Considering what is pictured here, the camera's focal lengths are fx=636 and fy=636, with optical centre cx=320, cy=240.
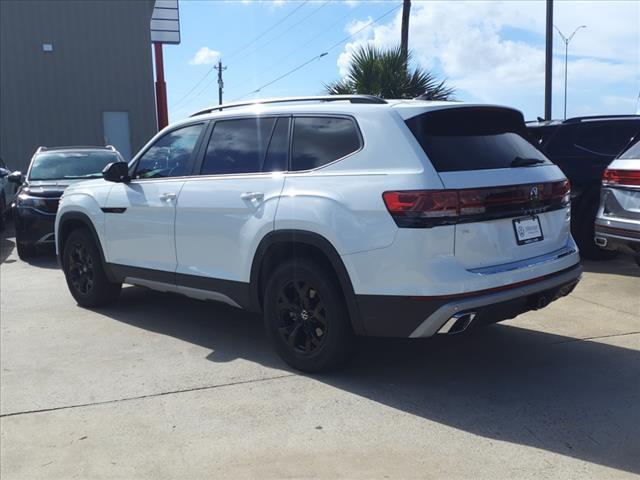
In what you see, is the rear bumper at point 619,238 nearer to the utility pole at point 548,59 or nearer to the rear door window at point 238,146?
the rear door window at point 238,146

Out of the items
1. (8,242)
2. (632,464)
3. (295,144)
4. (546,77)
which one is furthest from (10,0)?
(632,464)

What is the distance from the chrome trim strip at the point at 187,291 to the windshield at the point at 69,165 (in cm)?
508

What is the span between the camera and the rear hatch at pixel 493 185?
12.0 feet

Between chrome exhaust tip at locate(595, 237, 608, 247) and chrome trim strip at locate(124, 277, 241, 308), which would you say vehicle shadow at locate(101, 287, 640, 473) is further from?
chrome exhaust tip at locate(595, 237, 608, 247)

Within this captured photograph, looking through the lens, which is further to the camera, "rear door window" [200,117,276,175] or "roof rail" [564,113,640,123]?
"roof rail" [564,113,640,123]

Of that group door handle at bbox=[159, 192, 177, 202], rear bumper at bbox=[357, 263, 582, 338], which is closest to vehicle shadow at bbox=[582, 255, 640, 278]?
rear bumper at bbox=[357, 263, 582, 338]

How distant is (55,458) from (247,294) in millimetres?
1677

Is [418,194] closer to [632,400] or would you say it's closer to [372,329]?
[372,329]

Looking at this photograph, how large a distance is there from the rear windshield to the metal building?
19290mm

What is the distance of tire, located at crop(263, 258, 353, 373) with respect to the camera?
13.2ft

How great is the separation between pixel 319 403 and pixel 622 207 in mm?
3488

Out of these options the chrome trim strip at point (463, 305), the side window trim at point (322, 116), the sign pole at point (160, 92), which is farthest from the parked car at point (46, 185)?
the sign pole at point (160, 92)

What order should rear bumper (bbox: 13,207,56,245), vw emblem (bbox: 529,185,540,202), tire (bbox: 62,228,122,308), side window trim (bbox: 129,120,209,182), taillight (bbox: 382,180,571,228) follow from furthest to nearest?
rear bumper (bbox: 13,207,56,245) → tire (bbox: 62,228,122,308) → side window trim (bbox: 129,120,209,182) → vw emblem (bbox: 529,185,540,202) → taillight (bbox: 382,180,571,228)

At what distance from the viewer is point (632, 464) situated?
3.08 meters
